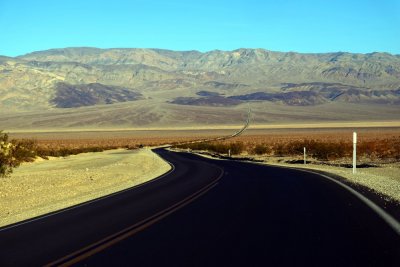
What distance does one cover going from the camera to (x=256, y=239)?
9211 millimetres

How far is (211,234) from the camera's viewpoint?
977 centimetres

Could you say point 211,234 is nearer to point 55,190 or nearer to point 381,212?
point 381,212

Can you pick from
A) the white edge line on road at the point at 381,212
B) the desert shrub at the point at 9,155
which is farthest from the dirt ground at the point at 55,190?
the white edge line on road at the point at 381,212

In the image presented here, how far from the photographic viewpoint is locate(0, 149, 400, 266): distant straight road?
796 cm

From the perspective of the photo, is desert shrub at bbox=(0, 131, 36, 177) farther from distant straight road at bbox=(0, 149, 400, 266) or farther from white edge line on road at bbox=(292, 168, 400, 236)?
white edge line on road at bbox=(292, 168, 400, 236)

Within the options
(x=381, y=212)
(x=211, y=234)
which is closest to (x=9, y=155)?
(x=381, y=212)

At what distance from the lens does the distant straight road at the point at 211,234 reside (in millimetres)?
7961

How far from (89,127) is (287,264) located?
186 m

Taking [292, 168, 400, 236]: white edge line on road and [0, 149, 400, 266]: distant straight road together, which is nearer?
[0, 149, 400, 266]: distant straight road

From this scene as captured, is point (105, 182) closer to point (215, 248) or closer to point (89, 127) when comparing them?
point (215, 248)

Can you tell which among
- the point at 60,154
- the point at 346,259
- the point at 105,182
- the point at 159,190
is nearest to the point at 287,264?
the point at 346,259

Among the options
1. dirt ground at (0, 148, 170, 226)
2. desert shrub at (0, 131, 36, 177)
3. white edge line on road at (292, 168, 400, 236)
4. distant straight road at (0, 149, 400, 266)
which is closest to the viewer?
distant straight road at (0, 149, 400, 266)

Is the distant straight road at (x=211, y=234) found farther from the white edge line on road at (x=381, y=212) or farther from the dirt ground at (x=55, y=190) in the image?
the dirt ground at (x=55, y=190)

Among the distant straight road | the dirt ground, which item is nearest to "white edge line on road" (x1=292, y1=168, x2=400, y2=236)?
the distant straight road
